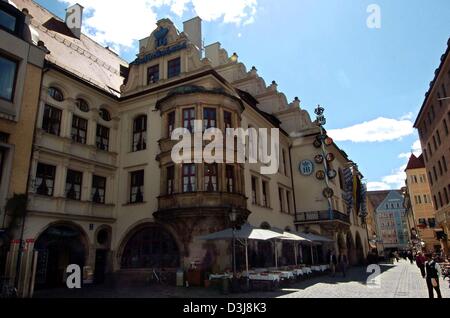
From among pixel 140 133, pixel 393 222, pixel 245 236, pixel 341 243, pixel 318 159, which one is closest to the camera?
pixel 245 236

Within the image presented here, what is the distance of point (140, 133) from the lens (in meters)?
24.2

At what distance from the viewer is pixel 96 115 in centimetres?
2281

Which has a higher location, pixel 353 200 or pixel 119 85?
pixel 119 85

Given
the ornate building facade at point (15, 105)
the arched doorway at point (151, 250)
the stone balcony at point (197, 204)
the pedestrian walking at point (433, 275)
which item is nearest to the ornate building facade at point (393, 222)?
the stone balcony at point (197, 204)

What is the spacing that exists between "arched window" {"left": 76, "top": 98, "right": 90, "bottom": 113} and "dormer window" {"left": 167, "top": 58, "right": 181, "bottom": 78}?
6082mm

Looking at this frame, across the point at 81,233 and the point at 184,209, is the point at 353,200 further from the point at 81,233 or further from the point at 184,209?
the point at 81,233

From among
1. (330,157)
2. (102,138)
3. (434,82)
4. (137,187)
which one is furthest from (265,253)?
(434,82)

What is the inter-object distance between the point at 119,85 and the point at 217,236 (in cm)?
1649

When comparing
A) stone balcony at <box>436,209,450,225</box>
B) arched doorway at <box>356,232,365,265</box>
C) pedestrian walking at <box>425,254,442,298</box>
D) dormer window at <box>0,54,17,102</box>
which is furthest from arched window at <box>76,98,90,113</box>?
arched doorway at <box>356,232,365,265</box>

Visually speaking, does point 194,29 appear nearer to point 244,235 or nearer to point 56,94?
point 56,94

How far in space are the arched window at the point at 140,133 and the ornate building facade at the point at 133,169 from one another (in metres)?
0.09

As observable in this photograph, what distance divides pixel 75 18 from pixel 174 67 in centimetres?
1127

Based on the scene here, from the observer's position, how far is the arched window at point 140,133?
23.8 m
